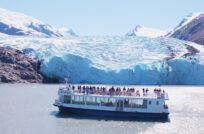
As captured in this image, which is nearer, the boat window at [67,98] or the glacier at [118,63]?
the boat window at [67,98]

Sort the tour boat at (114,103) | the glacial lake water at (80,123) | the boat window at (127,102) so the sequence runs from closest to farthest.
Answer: the glacial lake water at (80,123)
the tour boat at (114,103)
the boat window at (127,102)

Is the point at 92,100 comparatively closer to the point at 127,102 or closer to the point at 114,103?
the point at 114,103

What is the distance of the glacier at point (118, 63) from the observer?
3073 inches

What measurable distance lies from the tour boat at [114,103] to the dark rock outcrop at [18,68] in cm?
4562

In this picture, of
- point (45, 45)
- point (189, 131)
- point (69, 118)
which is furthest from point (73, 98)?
point (45, 45)

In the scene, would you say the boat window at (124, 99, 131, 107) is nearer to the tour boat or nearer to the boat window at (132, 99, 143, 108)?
the tour boat

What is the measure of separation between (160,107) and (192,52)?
56862mm

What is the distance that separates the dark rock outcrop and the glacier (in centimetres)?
226

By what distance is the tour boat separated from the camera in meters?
35.0

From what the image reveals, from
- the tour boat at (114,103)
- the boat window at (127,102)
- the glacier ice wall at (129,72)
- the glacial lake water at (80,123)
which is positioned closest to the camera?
the glacial lake water at (80,123)

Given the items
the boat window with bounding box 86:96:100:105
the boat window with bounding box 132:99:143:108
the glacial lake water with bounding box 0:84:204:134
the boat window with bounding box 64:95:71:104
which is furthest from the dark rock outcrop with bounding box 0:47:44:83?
the boat window with bounding box 132:99:143:108

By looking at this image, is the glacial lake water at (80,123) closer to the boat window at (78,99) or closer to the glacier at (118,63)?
the boat window at (78,99)

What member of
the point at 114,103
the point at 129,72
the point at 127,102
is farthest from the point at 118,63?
the point at 127,102

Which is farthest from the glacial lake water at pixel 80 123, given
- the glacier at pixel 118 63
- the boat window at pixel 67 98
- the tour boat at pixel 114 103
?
the glacier at pixel 118 63
